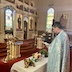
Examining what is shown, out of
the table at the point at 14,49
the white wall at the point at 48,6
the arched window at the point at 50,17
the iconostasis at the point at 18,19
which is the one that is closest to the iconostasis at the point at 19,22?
the iconostasis at the point at 18,19

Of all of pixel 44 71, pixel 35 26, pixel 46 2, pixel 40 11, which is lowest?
pixel 44 71

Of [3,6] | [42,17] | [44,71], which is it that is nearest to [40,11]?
[42,17]

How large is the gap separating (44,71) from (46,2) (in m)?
9.58

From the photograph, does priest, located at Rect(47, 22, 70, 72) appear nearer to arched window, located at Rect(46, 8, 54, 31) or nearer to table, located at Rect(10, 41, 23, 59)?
table, located at Rect(10, 41, 23, 59)

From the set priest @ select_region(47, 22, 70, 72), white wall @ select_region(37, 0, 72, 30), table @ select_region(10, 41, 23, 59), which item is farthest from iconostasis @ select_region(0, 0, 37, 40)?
priest @ select_region(47, 22, 70, 72)

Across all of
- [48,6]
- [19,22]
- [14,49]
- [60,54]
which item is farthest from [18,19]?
[60,54]

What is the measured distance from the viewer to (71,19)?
930cm

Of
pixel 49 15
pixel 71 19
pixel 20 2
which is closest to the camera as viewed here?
pixel 20 2

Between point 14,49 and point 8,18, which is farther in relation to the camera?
point 8,18

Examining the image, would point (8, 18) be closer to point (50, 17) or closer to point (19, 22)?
Answer: point (19, 22)

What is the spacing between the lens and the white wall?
946 cm

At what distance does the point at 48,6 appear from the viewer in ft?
34.5

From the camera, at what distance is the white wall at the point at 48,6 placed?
9463 millimetres

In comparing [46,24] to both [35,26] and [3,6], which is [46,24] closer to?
[35,26]
